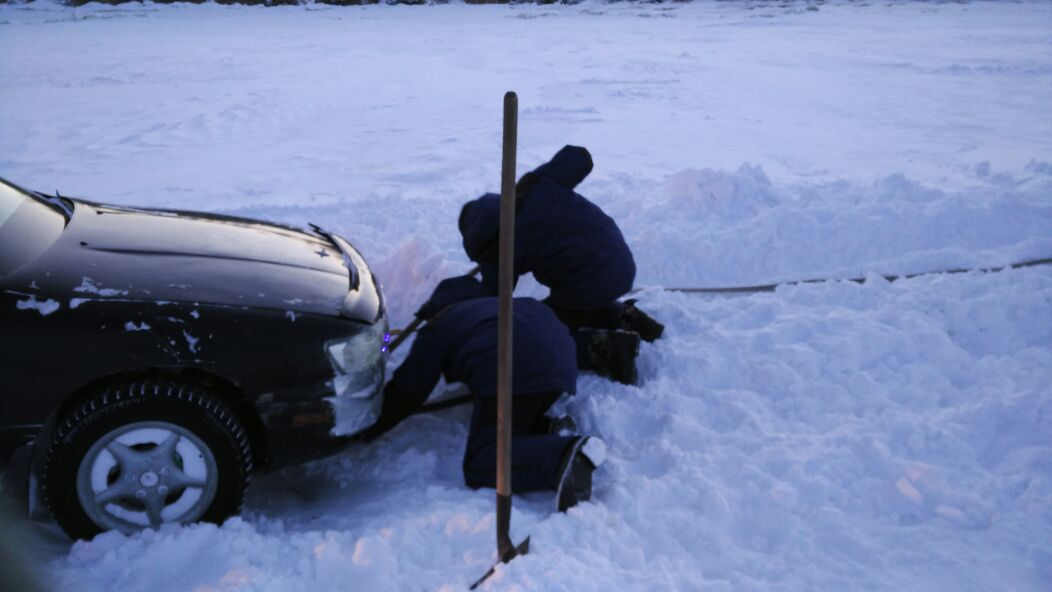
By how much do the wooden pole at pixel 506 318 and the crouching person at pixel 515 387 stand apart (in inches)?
16.8

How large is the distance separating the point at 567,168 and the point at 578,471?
1.85m

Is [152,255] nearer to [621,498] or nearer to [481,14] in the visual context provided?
[621,498]

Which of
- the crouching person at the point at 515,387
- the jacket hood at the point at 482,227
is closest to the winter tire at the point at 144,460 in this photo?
the crouching person at the point at 515,387

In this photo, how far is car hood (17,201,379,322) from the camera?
3.29 m

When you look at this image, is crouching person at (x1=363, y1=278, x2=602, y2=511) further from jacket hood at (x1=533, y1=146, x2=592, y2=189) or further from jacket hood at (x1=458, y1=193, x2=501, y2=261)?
jacket hood at (x1=533, y1=146, x2=592, y2=189)

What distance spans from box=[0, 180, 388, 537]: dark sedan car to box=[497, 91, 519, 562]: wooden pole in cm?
82

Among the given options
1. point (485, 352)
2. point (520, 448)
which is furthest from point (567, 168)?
point (520, 448)

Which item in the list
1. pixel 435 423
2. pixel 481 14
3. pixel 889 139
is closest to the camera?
pixel 435 423

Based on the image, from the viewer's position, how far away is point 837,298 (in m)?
5.51

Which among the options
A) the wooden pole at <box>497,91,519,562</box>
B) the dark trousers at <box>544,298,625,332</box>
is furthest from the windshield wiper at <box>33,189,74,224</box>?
the dark trousers at <box>544,298,625,332</box>

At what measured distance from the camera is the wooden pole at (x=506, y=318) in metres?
2.74

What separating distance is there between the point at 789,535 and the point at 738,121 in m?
10.2

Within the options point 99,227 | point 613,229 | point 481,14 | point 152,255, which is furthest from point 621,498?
point 481,14

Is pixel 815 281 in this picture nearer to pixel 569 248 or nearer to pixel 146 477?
pixel 569 248
